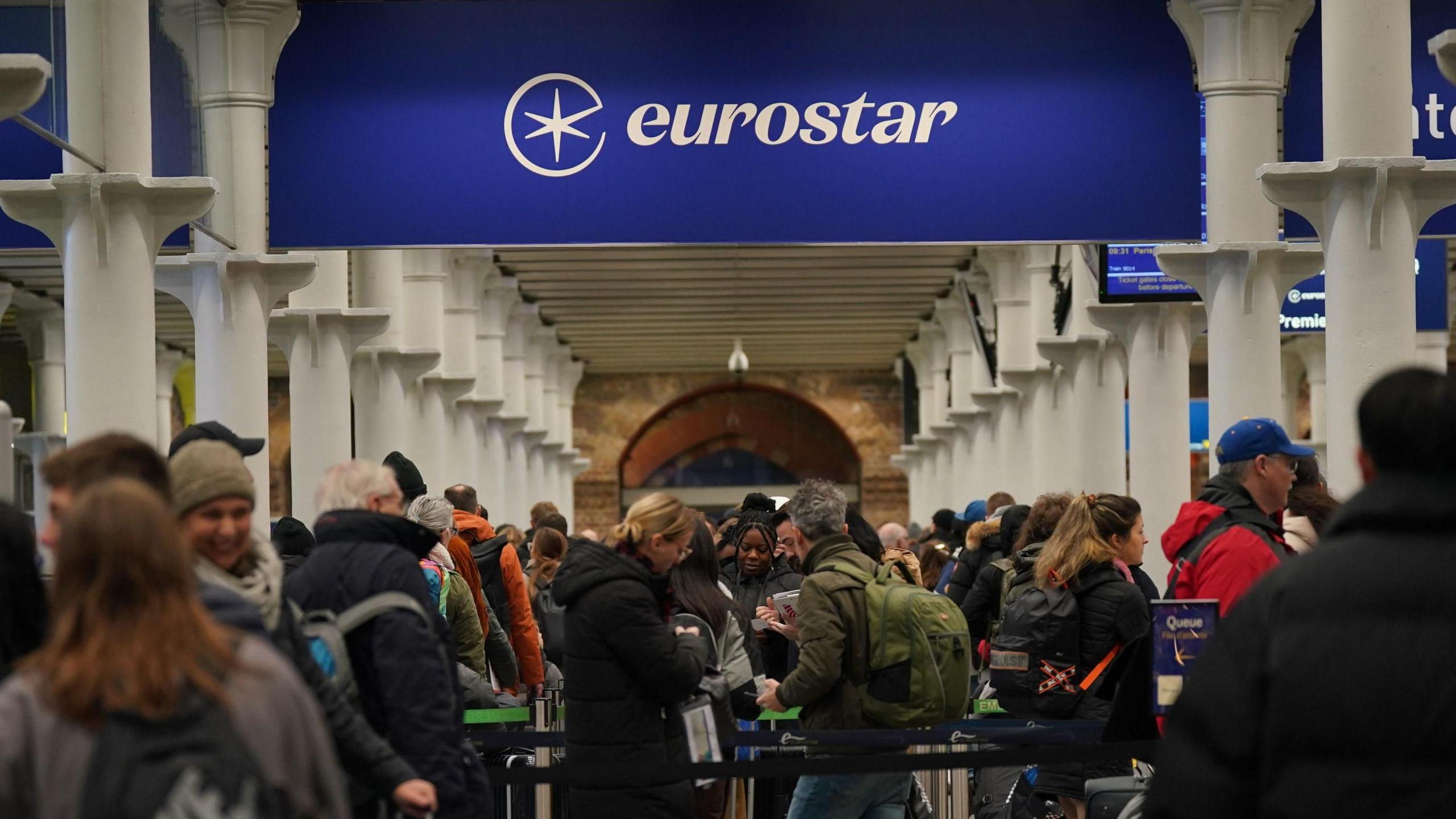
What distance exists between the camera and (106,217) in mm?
9914

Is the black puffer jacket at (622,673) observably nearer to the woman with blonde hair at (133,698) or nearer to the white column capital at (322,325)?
the woman with blonde hair at (133,698)

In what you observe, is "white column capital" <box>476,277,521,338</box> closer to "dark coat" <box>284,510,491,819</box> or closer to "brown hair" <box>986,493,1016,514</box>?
"brown hair" <box>986,493,1016,514</box>

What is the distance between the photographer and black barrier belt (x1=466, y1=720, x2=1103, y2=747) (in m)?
6.84

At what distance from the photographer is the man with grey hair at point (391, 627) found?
482 centimetres

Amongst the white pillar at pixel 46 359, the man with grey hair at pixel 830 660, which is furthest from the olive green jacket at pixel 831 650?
the white pillar at pixel 46 359

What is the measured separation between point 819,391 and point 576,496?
19.6 ft

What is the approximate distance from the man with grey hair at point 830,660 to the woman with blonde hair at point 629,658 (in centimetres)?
57

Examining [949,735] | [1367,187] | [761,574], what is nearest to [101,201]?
[761,574]

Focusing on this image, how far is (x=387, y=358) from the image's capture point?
18.4 metres

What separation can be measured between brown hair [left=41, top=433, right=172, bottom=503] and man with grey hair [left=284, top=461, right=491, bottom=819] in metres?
1.17

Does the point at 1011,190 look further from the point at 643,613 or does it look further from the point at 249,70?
the point at 643,613

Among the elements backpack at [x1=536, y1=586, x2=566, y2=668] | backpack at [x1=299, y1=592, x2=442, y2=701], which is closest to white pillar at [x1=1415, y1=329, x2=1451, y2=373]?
backpack at [x1=536, y1=586, x2=566, y2=668]

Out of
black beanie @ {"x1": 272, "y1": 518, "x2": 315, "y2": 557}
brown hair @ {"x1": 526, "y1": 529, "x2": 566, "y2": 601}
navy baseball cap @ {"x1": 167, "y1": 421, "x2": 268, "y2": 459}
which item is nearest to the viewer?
navy baseball cap @ {"x1": 167, "y1": 421, "x2": 268, "y2": 459}

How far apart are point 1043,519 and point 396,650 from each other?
176 inches
